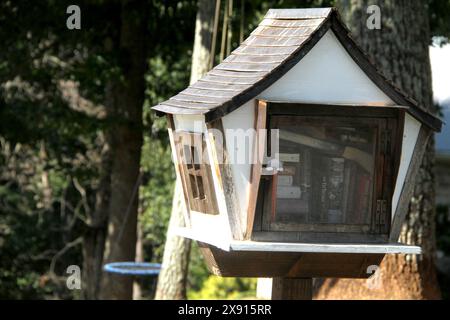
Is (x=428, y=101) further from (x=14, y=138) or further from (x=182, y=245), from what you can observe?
(x=14, y=138)

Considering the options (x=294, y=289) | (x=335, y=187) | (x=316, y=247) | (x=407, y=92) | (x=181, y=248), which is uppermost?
(x=407, y=92)

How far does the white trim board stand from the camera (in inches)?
154

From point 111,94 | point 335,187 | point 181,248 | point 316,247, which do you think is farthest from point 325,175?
point 111,94

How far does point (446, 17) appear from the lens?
36.4 ft

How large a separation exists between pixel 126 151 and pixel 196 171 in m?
9.62

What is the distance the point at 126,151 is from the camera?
1395cm

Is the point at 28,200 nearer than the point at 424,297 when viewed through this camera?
No

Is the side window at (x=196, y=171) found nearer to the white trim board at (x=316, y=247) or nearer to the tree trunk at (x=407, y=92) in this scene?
the white trim board at (x=316, y=247)

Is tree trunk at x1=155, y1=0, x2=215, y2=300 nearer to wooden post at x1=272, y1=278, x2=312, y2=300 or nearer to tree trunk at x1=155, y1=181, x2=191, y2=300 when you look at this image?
tree trunk at x1=155, y1=181, x2=191, y2=300

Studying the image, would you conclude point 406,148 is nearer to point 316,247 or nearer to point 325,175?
point 325,175

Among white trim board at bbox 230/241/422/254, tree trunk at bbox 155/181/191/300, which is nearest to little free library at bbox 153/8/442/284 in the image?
white trim board at bbox 230/241/422/254

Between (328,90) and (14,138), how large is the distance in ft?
31.6

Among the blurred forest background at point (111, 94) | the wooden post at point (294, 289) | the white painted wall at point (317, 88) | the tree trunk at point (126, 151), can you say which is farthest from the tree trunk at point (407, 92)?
the tree trunk at point (126, 151)

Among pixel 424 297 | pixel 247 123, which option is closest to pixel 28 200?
pixel 424 297
